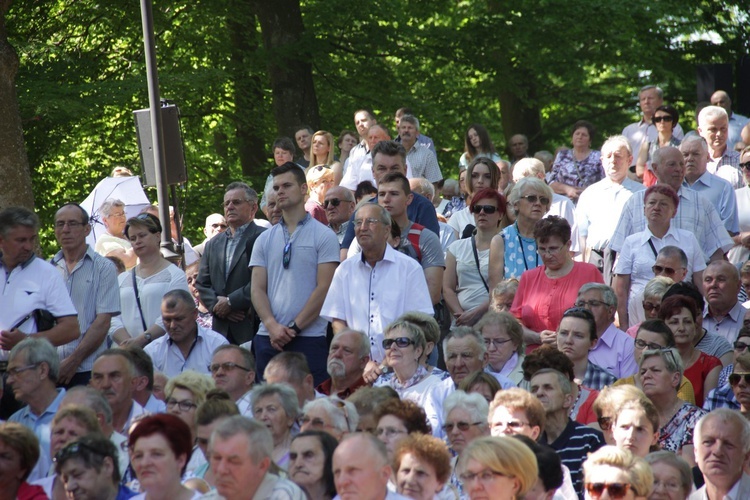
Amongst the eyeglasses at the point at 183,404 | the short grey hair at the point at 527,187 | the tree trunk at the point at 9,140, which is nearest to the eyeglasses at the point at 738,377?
the short grey hair at the point at 527,187

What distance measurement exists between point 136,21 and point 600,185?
821 centimetres

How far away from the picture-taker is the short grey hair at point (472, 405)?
764cm

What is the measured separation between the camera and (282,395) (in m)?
7.85

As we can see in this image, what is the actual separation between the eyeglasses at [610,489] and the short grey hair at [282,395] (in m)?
2.17

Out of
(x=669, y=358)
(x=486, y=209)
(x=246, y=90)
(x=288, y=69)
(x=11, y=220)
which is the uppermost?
(x=288, y=69)

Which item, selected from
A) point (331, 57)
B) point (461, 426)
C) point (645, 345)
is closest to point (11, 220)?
point (461, 426)

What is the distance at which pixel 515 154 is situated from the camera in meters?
18.5

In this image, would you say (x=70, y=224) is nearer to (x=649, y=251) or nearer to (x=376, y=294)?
(x=376, y=294)

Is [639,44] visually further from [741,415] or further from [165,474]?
[165,474]

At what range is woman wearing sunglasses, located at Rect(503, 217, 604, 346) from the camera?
→ 9969 mm

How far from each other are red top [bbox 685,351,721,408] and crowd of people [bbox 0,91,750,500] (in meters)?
0.03

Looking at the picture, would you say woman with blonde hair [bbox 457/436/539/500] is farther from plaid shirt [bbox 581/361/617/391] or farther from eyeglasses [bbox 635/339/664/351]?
plaid shirt [bbox 581/361/617/391]

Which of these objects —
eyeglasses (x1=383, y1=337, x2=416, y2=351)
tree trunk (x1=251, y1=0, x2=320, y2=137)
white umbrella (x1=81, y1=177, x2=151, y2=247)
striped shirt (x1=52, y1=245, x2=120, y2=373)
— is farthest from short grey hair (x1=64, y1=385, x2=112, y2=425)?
tree trunk (x1=251, y1=0, x2=320, y2=137)

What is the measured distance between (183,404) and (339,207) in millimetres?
3875
